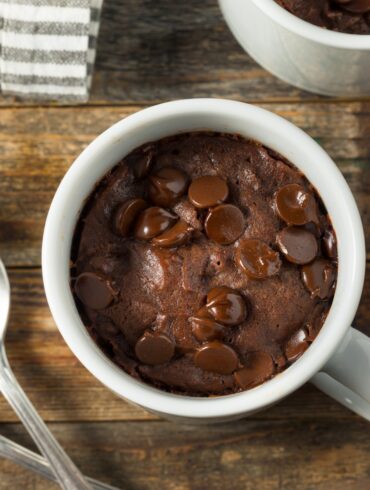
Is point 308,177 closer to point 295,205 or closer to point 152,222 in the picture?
point 295,205

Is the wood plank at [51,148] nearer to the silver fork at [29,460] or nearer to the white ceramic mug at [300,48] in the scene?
the white ceramic mug at [300,48]

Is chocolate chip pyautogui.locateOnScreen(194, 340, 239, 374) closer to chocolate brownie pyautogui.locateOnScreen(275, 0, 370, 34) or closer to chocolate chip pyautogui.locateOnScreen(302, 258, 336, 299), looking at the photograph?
chocolate chip pyautogui.locateOnScreen(302, 258, 336, 299)

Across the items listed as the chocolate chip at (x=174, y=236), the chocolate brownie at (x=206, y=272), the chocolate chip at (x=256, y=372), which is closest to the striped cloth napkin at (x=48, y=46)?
the chocolate brownie at (x=206, y=272)

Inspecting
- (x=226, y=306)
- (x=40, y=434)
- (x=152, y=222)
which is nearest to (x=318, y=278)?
(x=226, y=306)

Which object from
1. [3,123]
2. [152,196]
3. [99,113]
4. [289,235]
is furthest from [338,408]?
[3,123]

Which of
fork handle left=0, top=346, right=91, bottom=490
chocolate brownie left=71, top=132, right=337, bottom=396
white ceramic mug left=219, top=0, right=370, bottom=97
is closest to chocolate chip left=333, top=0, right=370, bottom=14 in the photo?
white ceramic mug left=219, top=0, right=370, bottom=97

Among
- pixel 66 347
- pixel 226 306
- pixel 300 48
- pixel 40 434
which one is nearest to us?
pixel 226 306

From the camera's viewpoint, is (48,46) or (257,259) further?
(48,46)

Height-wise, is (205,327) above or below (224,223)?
below
